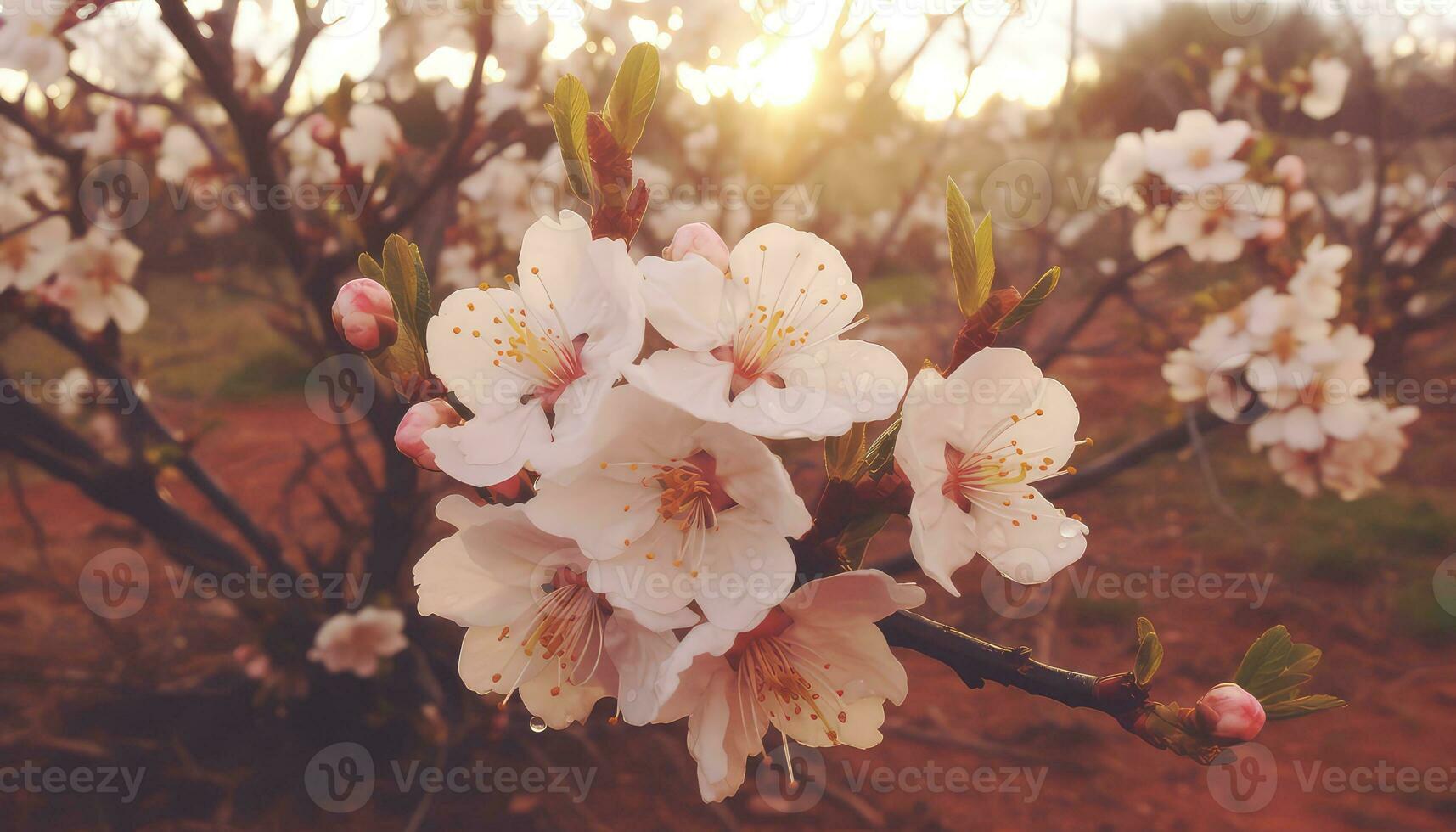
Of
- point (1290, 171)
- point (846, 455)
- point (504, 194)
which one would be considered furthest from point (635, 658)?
Result: point (504, 194)

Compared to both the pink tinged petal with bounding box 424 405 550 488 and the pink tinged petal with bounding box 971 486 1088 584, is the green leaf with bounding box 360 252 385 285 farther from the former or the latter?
the pink tinged petal with bounding box 971 486 1088 584

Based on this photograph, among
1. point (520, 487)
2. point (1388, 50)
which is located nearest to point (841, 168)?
point (1388, 50)

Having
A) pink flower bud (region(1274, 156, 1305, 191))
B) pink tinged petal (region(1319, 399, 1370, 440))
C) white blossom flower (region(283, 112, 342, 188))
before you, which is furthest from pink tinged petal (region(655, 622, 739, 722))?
white blossom flower (region(283, 112, 342, 188))

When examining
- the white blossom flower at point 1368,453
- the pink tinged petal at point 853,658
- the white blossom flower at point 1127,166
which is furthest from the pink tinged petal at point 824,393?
the white blossom flower at point 1127,166

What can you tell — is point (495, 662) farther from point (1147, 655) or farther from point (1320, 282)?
point (1320, 282)

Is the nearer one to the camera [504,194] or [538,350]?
[538,350]

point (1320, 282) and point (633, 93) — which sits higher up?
point (633, 93)

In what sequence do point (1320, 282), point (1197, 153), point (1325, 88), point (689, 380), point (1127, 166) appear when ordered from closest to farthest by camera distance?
point (689, 380) < point (1320, 282) < point (1197, 153) < point (1127, 166) < point (1325, 88)
